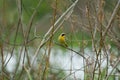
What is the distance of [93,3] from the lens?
9.89 ft

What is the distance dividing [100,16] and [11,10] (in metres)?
5.34

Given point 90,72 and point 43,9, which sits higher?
point 43,9

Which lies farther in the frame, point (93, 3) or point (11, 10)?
point (11, 10)

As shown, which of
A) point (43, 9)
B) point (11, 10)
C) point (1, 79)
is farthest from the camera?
point (43, 9)

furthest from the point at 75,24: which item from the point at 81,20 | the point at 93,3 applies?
the point at 93,3

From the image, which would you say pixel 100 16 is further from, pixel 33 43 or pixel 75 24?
pixel 33 43

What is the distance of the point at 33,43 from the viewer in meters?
3.82

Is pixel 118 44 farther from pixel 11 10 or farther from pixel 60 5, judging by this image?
pixel 11 10

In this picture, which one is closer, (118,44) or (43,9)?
(118,44)

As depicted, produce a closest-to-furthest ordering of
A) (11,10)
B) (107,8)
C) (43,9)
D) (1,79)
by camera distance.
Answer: (1,79)
(107,8)
(11,10)
(43,9)

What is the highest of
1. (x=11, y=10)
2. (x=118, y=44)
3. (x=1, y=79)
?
(x=11, y=10)

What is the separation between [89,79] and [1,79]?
64 centimetres

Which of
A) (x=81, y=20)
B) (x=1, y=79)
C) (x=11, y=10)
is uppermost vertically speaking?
(x=11, y=10)

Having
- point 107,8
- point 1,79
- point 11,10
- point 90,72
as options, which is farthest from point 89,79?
point 11,10
